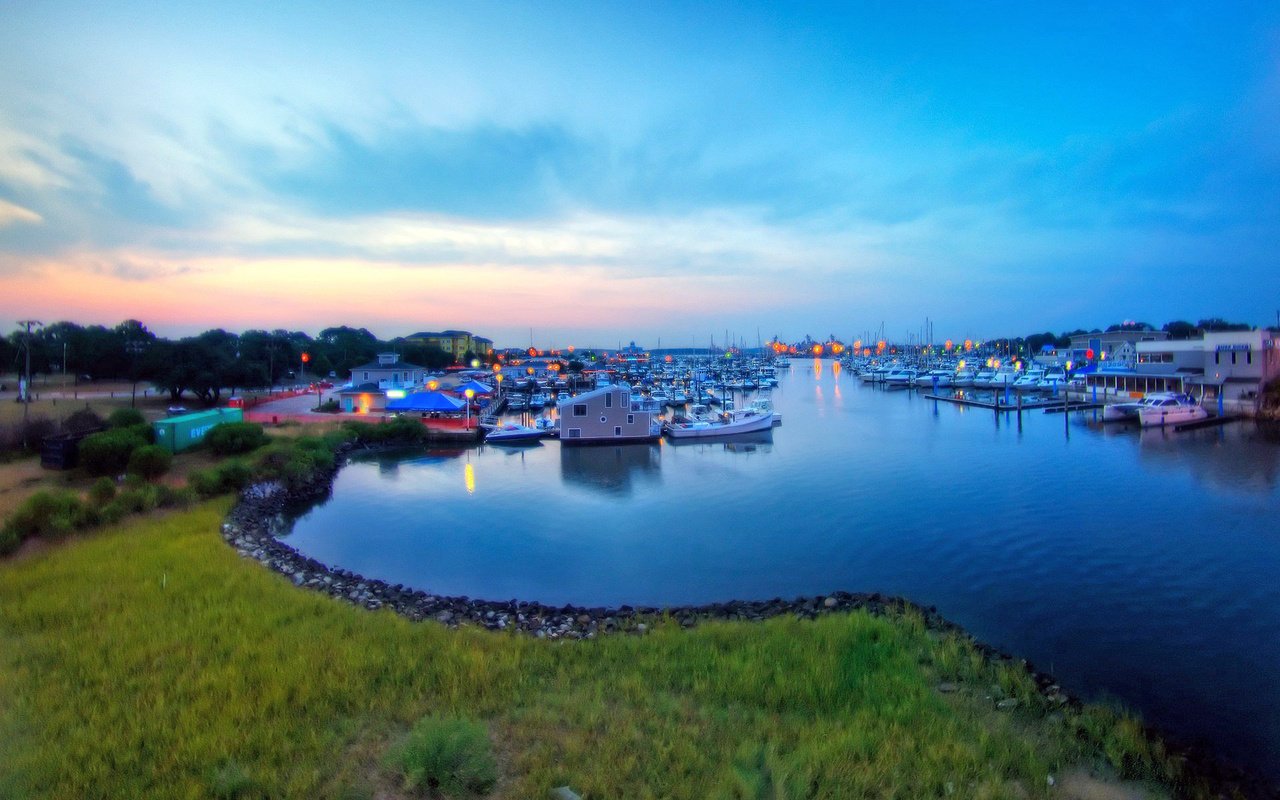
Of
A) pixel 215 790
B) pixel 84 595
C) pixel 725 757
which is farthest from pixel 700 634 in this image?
pixel 84 595

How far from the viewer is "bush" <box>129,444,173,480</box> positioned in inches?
402

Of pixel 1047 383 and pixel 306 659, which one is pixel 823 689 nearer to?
pixel 306 659

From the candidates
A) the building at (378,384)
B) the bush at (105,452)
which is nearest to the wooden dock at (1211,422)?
the building at (378,384)

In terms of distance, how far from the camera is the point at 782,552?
8031 millimetres

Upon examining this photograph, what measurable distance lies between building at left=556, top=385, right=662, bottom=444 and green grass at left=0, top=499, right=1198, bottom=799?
11.5 meters

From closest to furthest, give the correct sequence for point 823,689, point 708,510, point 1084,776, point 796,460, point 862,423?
point 1084,776 → point 823,689 → point 708,510 → point 796,460 → point 862,423

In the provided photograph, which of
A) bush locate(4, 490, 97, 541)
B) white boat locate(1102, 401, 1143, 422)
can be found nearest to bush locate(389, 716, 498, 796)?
bush locate(4, 490, 97, 541)

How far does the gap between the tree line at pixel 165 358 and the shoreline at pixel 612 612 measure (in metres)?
14.6

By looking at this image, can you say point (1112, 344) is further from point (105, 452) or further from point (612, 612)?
point (105, 452)

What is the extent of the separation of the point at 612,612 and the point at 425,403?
50.7 ft

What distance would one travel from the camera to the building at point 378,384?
828 inches

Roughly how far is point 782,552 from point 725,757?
5.26m

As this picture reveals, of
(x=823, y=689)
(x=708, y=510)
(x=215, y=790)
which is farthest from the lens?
(x=708, y=510)

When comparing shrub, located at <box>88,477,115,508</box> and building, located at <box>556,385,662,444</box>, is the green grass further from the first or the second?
building, located at <box>556,385,662,444</box>
